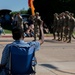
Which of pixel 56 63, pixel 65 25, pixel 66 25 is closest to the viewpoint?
pixel 56 63

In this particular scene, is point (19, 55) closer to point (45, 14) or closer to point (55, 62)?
point (55, 62)

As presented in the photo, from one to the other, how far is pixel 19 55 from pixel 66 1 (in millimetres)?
34409

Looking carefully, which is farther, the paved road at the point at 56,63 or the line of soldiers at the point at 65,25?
the line of soldiers at the point at 65,25

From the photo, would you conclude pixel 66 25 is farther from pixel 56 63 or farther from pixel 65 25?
pixel 56 63

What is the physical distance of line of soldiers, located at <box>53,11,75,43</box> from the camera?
844 inches

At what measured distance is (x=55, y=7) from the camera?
129 ft

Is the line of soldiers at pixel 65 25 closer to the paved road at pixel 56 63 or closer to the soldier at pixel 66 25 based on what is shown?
the soldier at pixel 66 25

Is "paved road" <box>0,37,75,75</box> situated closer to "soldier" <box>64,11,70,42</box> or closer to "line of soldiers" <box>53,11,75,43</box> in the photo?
"line of soldiers" <box>53,11,75,43</box>

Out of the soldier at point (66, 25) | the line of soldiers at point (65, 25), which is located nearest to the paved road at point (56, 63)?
the line of soldiers at point (65, 25)

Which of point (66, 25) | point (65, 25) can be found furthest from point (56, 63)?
point (65, 25)

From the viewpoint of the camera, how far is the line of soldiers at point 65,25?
21.4 m

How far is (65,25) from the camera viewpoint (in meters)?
22.1

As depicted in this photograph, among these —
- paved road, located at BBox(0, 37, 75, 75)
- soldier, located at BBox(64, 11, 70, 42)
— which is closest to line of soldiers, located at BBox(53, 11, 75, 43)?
soldier, located at BBox(64, 11, 70, 42)

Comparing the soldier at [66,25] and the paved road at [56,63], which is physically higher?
the soldier at [66,25]
